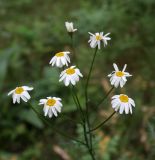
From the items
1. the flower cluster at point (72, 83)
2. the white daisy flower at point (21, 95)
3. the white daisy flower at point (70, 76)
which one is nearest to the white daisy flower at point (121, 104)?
the flower cluster at point (72, 83)

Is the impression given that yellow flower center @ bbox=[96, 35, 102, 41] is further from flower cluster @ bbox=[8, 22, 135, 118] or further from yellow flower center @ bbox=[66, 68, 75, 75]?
yellow flower center @ bbox=[66, 68, 75, 75]

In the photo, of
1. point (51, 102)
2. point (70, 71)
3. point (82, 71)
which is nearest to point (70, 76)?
point (70, 71)

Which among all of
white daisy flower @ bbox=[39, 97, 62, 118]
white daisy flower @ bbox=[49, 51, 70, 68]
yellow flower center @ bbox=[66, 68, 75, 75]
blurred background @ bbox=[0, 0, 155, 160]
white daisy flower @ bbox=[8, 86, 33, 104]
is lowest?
white daisy flower @ bbox=[39, 97, 62, 118]

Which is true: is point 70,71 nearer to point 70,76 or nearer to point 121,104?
point 70,76

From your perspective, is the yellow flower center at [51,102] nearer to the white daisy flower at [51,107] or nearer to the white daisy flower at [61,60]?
the white daisy flower at [51,107]

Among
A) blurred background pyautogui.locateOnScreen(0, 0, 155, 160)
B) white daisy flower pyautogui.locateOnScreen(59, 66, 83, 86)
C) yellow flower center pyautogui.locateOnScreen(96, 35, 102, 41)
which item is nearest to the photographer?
white daisy flower pyautogui.locateOnScreen(59, 66, 83, 86)

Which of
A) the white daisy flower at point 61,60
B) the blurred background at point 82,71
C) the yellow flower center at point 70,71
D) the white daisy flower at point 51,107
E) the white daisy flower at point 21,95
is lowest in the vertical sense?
the white daisy flower at point 51,107

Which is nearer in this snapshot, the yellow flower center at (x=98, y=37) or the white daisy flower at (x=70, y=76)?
the white daisy flower at (x=70, y=76)

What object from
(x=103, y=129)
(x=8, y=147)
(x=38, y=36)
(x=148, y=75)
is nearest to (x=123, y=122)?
(x=103, y=129)

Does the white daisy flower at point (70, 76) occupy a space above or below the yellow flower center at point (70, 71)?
below

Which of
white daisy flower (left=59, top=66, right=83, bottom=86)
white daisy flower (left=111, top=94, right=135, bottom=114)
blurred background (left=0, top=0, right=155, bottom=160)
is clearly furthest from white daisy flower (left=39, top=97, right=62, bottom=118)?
blurred background (left=0, top=0, right=155, bottom=160)
